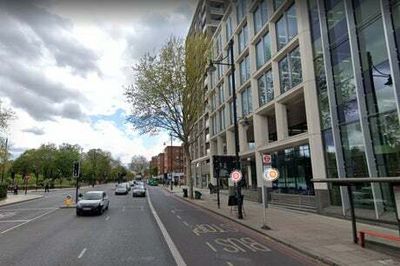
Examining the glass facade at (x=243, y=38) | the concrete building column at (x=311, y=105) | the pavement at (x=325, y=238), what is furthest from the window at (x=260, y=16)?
the pavement at (x=325, y=238)

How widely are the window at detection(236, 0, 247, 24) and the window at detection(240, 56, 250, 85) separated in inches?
176

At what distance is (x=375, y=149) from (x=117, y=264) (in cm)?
1232

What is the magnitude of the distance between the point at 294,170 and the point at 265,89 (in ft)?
24.1

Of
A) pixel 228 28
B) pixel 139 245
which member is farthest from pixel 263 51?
pixel 139 245

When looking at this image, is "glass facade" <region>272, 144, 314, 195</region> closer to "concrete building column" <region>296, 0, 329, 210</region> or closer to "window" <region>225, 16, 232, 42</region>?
"concrete building column" <region>296, 0, 329, 210</region>

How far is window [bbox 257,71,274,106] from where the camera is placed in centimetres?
2622

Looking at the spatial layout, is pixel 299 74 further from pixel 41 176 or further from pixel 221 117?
pixel 41 176

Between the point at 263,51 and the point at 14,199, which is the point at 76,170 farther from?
the point at 263,51

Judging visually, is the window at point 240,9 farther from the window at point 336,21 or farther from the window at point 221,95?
the window at point 336,21

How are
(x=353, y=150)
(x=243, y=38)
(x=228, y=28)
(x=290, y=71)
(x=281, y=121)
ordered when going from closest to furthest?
(x=353, y=150) < (x=290, y=71) < (x=281, y=121) < (x=243, y=38) < (x=228, y=28)

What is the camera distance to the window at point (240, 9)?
32375 millimetres

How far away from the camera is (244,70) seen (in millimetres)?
32844

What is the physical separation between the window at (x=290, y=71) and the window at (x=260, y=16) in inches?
208

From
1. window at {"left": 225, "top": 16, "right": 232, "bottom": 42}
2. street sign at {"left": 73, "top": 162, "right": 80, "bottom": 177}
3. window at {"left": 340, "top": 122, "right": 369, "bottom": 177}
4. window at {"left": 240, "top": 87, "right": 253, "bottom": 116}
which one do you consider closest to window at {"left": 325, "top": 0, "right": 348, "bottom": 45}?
window at {"left": 340, "top": 122, "right": 369, "bottom": 177}
